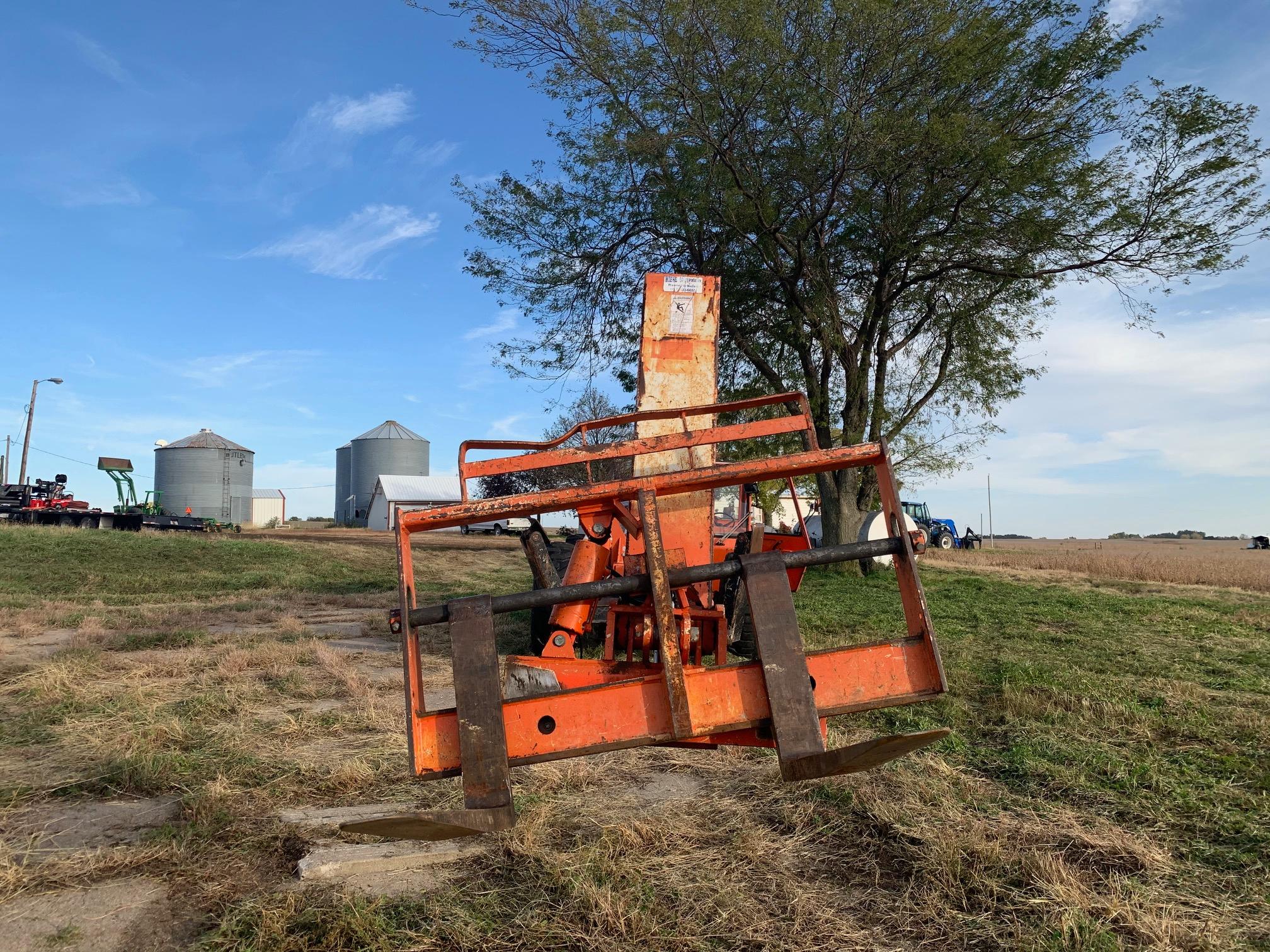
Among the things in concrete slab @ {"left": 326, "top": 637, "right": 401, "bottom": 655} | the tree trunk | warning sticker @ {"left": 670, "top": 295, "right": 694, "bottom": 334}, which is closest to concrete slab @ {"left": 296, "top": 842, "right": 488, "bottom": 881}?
warning sticker @ {"left": 670, "top": 295, "right": 694, "bottom": 334}

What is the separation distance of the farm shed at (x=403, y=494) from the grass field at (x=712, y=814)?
49416 millimetres

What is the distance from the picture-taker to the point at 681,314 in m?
5.65

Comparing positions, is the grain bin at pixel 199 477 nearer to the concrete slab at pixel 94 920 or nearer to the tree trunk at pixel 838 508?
the tree trunk at pixel 838 508

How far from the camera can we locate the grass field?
2.98 m

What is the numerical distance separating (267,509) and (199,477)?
916cm

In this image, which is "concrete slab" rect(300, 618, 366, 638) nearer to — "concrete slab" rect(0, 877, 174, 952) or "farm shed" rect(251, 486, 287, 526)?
"concrete slab" rect(0, 877, 174, 952)

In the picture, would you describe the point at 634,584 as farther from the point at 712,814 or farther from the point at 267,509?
the point at 267,509

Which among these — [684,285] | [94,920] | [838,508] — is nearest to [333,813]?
[94,920]

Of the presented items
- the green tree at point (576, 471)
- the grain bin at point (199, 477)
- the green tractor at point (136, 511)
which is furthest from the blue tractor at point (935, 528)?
the grain bin at point (199, 477)

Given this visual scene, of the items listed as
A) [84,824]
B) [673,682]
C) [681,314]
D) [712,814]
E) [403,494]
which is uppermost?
[403,494]

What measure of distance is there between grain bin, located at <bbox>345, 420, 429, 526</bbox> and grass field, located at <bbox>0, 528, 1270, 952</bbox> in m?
58.6

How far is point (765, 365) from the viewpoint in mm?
17406

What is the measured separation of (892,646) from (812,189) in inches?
526

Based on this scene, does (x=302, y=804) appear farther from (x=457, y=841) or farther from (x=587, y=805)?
(x=587, y=805)
